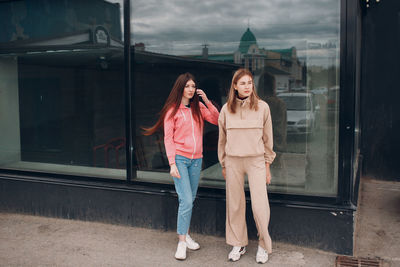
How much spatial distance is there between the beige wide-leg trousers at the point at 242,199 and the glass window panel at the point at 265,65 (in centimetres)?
70

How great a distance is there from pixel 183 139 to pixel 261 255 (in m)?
1.33

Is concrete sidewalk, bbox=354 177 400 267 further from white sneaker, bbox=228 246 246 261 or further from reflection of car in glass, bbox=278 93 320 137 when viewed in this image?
reflection of car in glass, bbox=278 93 320 137

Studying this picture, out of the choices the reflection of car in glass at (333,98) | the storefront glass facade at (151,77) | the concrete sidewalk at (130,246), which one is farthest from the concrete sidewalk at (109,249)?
the reflection of car in glass at (333,98)

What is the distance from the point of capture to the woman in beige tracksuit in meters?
4.09

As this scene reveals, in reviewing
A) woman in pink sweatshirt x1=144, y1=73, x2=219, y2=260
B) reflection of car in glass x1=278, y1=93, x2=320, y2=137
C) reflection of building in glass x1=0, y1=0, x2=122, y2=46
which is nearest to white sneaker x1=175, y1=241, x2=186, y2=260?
woman in pink sweatshirt x1=144, y1=73, x2=219, y2=260

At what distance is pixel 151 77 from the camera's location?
5.34m

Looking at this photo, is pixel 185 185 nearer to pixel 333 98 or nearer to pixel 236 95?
pixel 236 95

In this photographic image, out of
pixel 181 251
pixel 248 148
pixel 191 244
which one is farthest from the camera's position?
pixel 191 244

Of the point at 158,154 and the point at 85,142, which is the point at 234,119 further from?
the point at 85,142

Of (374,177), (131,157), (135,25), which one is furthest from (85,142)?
(374,177)

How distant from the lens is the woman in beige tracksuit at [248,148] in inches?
161

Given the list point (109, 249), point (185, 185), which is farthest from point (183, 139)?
point (109, 249)

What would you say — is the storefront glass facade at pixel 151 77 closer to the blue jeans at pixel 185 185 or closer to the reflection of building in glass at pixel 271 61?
the reflection of building in glass at pixel 271 61

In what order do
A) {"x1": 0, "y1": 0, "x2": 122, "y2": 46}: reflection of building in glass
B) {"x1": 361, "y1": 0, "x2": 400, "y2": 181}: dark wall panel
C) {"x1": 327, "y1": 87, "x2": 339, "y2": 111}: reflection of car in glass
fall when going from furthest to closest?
{"x1": 361, "y1": 0, "x2": 400, "y2": 181}: dark wall panel → {"x1": 0, "y1": 0, "x2": 122, "y2": 46}: reflection of building in glass → {"x1": 327, "y1": 87, "x2": 339, "y2": 111}: reflection of car in glass
